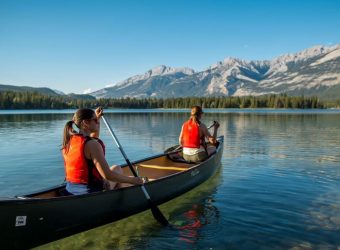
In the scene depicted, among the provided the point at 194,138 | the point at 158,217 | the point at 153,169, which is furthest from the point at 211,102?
the point at 158,217

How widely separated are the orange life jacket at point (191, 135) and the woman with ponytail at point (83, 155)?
6.96 metres

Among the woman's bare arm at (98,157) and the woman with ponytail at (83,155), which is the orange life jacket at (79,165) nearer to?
the woman with ponytail at (83,155)

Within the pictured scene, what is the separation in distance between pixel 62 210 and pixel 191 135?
8250 millimetres

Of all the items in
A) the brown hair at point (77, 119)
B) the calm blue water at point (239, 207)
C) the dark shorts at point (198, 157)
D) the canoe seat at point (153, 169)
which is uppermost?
the brown hair at point (77, 119)

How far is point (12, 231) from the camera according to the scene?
718 centimetres

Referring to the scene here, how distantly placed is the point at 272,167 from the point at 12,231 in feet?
47.6

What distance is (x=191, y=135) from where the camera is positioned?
15461 mm

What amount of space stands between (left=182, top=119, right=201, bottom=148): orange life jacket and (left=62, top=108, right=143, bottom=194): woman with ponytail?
6.96m

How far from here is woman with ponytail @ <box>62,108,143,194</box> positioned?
8055 millimetres

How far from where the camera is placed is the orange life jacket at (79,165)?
26.5 ft

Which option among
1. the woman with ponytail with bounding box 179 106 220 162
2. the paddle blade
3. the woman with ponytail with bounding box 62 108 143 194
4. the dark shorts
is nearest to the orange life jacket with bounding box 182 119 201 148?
the woman with ponytail with bounding box 179 106 220 162

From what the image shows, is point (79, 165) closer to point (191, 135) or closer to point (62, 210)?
point (62, 210)

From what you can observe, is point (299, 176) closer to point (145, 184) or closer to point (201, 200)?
point (201, 200)

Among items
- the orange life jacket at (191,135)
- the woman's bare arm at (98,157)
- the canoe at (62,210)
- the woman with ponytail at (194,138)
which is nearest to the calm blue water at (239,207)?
the canoe at (62,210)
